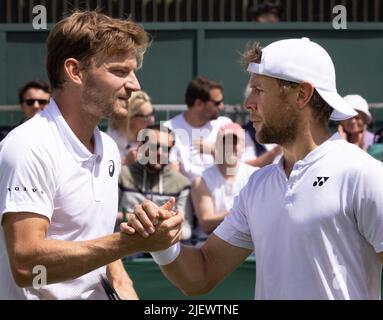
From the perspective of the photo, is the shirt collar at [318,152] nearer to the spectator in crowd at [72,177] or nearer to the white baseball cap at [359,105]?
the spectator in crowd at [72,177]

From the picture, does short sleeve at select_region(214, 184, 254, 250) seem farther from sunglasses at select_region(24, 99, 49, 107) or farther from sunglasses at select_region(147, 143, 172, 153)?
sunglasses at select_region(24, 99, 49, 107)

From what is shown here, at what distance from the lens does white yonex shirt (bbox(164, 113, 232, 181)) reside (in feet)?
27.6

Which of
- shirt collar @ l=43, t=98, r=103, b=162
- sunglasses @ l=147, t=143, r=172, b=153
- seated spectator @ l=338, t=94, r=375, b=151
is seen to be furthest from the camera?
seated spectator @ l=338, t=94, r=375, b=151

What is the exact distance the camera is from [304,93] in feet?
13.4

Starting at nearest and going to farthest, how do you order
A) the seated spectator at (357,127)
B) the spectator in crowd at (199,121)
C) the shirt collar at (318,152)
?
the shirt collar at (318,152)
the seated spectator at (357,127)
the spectator in crowd at (199,121)

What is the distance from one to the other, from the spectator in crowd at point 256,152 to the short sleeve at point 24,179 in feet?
15.0

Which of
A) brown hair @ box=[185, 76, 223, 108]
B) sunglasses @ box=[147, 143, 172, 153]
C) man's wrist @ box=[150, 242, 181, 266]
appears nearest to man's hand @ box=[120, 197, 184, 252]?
man's wrist @ box=[150, 242, 181, 266]

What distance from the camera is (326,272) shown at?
151 inches

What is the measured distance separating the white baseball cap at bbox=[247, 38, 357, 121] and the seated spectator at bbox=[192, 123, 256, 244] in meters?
3.66

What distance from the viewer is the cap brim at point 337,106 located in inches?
158

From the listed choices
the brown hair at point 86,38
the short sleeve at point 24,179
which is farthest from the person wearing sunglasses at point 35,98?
the short sleeve at point 24,179

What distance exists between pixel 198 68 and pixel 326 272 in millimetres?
8118
